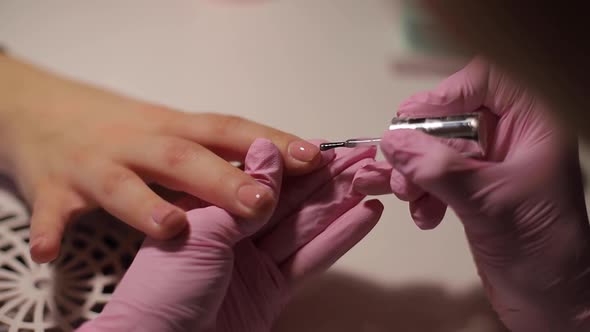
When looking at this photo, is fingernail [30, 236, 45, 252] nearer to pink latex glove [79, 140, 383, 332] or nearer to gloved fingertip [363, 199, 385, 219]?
pink latex glove [79, 140, 383, 332]

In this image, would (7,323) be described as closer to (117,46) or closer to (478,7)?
(117,46)

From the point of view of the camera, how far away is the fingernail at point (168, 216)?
47cm

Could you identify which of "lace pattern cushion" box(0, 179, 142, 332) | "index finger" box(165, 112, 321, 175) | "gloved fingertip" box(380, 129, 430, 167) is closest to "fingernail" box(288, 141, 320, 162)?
"index finger" box(165, 112, 321, 175)

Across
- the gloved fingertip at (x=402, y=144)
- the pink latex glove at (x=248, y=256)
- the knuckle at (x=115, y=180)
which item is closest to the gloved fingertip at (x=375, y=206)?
the pink latex glove at (x=248, y=256)

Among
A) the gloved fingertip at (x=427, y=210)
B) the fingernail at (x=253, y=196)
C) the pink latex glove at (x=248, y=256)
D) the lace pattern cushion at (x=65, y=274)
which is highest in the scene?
the fingernail at (x=253, y=196)

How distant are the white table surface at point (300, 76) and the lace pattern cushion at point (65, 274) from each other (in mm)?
193

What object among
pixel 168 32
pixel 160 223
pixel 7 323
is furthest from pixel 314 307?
pixel 168 32

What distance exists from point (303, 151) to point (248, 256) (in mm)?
117

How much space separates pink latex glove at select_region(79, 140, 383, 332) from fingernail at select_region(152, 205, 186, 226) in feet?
0.04

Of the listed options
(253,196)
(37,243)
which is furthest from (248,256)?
(37,243)

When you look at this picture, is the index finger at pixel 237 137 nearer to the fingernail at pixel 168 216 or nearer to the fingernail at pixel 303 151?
the fingernail at pixel 303 151

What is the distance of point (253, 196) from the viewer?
0.47 meters

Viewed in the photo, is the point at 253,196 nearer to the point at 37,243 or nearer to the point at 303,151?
the point at 303,151

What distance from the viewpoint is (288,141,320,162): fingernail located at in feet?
1.71
